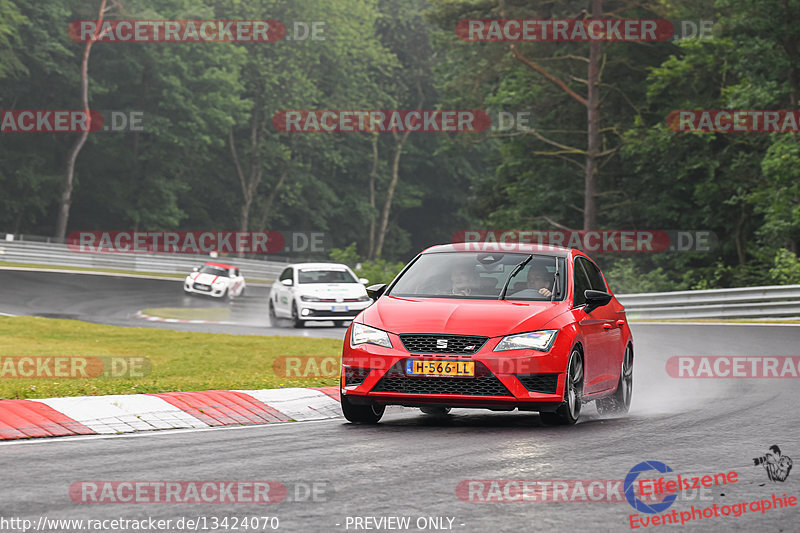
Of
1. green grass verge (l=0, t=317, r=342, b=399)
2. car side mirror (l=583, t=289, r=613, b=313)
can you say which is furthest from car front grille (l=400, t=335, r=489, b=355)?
green grass verge (l=0, t=317, r=342, b=399)

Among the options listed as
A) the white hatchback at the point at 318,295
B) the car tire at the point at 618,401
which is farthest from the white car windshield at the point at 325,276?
the car tire at the point at 618,401

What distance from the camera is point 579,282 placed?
37.5ft

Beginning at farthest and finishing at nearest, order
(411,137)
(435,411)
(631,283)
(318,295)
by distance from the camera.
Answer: (411,137)
(631,283)
(318,295)
(435,411)

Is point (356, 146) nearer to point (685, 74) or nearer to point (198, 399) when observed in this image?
point (685, 74)

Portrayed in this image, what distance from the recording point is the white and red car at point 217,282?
134ft

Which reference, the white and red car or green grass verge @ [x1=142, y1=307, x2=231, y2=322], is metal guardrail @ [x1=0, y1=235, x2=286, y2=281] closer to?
the white and red car

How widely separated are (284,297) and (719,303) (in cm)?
1094

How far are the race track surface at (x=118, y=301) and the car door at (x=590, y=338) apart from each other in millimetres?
14563

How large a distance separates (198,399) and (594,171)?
116 feet

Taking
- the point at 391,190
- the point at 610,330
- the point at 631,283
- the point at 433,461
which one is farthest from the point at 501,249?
the point at 391,190

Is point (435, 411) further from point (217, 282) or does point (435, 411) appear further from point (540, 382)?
point (217, 282)

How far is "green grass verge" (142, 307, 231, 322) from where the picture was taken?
33031 mm

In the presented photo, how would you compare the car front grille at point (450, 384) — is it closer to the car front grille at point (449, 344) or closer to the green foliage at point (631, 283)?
the car front grille at point (449, 344)

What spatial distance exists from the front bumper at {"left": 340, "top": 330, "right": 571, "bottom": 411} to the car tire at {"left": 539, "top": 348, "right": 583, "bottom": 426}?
0.18m
